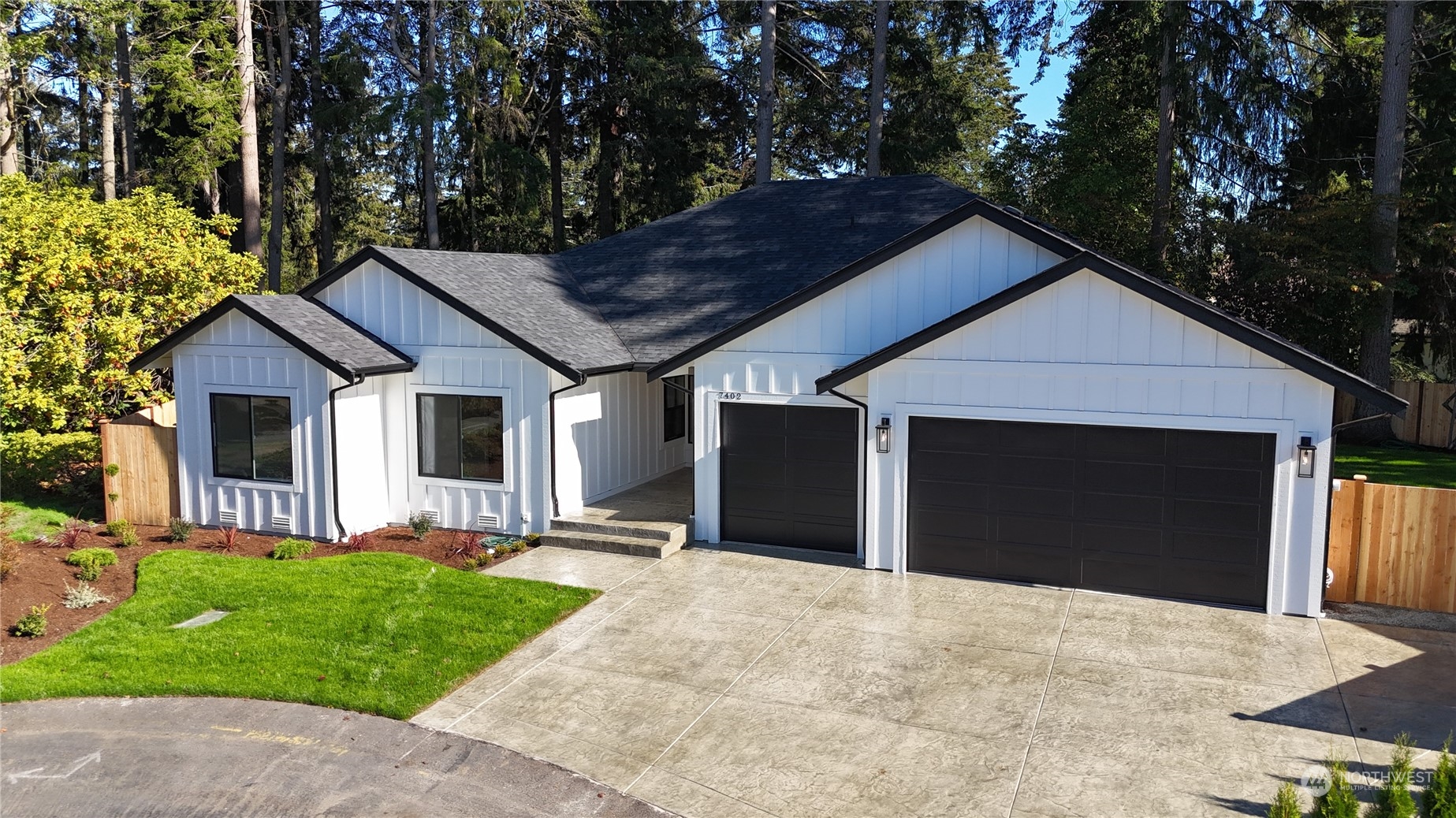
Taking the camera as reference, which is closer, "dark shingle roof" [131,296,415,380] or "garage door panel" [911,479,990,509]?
"garage door panel" [911,479,990,509]

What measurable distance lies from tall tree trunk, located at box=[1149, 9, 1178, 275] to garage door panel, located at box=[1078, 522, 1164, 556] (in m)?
14.3

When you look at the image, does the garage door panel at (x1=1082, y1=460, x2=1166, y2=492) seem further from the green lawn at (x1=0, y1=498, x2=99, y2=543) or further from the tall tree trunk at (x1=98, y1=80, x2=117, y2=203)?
the tall tree trunk at (x1=98, y1=80, x2=117, y2=203)

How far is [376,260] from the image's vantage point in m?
14.4

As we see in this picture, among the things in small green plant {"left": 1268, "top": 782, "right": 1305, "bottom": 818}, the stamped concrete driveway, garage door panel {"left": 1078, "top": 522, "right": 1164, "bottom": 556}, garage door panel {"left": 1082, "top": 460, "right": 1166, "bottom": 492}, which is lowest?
the stamped concrete driveway

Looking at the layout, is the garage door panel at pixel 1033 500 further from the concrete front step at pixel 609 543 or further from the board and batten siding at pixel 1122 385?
the concrete front step at pixel 609 543

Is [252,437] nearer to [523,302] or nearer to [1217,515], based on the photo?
[523,302]

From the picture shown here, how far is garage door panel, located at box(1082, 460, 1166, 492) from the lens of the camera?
1099 centimetres

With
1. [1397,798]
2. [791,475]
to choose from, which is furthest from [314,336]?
[1397,798]

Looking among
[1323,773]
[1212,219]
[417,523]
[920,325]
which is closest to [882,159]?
[1212,219]

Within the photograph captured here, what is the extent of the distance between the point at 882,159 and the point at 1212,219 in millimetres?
10332

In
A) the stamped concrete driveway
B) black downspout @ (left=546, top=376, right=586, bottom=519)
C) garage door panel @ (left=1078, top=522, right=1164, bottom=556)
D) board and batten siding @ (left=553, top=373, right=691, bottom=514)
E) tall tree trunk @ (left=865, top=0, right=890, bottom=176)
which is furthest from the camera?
tall tree trunk @ (left=865, top=0, right=890, bottom=176)

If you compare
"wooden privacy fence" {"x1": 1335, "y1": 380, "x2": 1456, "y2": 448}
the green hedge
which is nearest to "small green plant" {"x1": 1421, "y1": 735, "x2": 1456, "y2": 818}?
the green hedge

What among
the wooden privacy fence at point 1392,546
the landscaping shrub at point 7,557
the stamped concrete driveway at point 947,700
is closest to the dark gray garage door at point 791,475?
the stamped concrete driveway at point 947,700

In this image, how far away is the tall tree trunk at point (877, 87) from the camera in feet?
94.5
